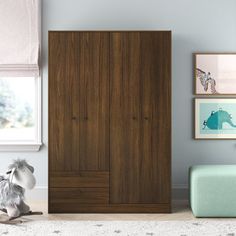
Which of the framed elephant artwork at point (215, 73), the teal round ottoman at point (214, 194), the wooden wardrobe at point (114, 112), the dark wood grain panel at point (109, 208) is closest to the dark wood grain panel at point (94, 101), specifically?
the wooden wardrobe at point (114, 112)

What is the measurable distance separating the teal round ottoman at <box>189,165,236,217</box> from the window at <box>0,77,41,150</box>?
1785 mm

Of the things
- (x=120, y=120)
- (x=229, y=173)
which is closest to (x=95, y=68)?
(x=120, y=120)

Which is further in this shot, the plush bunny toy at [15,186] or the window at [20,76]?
the window at [20,76]

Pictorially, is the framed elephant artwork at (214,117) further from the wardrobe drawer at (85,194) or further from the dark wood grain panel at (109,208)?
the wardrobe drawer at (85,194)

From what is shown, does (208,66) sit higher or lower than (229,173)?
higher

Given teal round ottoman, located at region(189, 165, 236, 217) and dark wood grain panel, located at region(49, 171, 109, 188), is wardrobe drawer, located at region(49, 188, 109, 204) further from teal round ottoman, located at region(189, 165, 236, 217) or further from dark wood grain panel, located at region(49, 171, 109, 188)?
teal round ottoman, located at region(189, 165, 236, 217)

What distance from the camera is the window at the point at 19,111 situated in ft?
15.6

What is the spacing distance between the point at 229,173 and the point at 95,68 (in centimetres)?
159

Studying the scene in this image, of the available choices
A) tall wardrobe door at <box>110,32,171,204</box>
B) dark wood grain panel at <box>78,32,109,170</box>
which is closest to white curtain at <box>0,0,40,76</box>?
dark wood grain panel at <box>78,32,109,170</box>

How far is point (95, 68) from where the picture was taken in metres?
4.21

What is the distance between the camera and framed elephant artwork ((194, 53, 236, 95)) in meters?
4.66

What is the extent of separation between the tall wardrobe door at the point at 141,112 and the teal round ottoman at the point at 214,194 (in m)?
0.30

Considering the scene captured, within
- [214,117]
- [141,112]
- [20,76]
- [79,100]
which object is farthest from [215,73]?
[20,76]

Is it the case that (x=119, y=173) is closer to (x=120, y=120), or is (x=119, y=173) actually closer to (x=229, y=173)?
(x=120, y=120)
